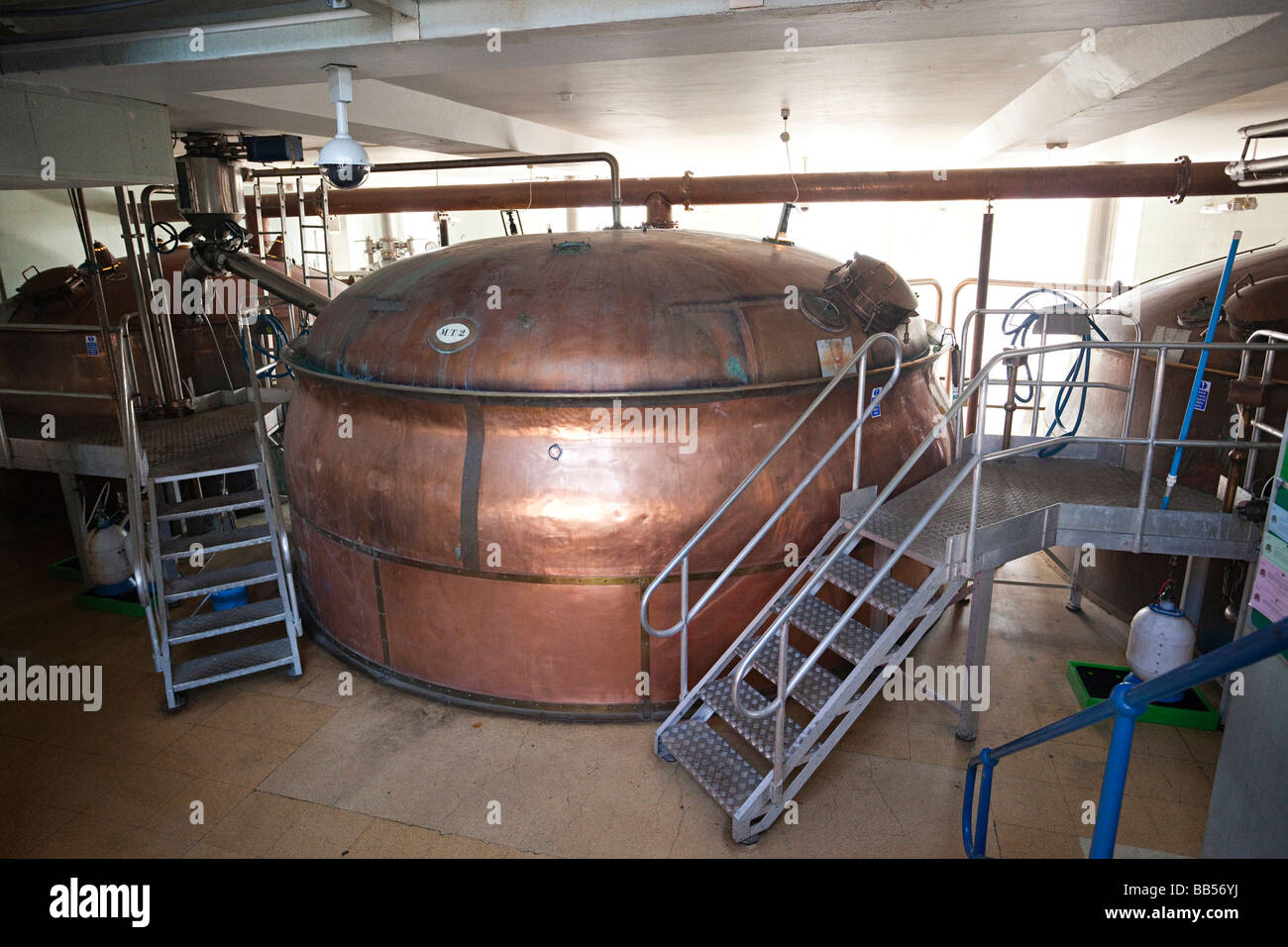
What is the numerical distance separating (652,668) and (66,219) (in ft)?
33.9

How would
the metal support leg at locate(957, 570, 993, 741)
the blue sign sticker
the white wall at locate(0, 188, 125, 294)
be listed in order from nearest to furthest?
the metal support leg at locate(957, 570, 993, 741) → the blue sign sticker → the white wall at locate(0, 188, 125, 294)

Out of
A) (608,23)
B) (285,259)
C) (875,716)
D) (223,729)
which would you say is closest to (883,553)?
(875,716)

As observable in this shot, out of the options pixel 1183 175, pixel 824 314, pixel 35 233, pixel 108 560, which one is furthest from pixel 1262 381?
pixel 35 233

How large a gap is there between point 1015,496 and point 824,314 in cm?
154

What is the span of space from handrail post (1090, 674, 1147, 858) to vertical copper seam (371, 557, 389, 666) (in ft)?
13.6

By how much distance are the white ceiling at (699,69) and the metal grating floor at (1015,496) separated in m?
2.28

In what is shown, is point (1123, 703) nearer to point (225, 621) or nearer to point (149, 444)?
point (225, 621)

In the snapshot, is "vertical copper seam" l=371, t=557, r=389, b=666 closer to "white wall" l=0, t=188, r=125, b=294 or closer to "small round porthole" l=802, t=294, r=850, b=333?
"small round porthole" l=802, t=294, r=850, b=333

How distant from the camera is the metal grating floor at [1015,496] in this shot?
14.2 ft

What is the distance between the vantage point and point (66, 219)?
10508 mm

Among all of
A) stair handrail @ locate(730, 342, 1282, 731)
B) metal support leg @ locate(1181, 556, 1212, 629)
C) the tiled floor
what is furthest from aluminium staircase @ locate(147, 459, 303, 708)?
metal support leg @ locate(1181, 556, 1212, 629)

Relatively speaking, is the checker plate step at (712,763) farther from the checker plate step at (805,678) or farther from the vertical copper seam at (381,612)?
the vertical copper seam at (381,612)

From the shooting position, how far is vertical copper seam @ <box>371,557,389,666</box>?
521 cm

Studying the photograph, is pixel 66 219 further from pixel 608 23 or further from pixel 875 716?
pixel 875 716
